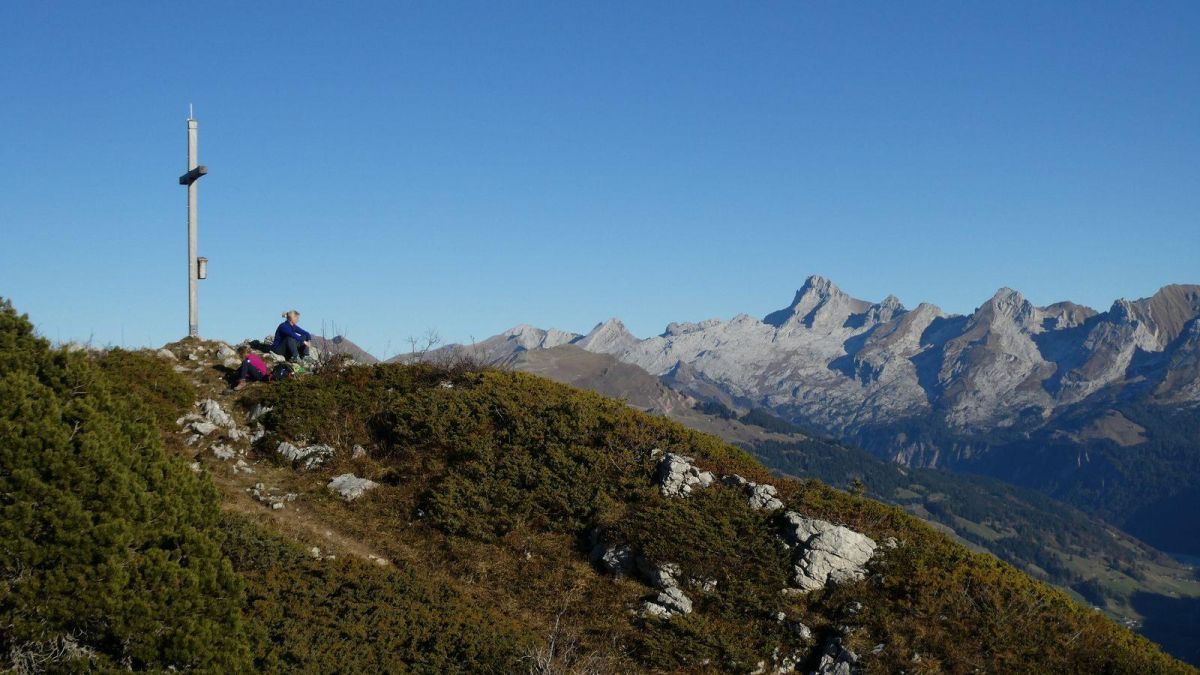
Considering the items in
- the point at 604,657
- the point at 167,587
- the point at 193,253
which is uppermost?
the point at 193,253

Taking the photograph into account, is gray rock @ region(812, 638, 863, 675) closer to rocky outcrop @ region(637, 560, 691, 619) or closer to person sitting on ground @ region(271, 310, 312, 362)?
rocky outcrop @ region(637, 560, 691, 619)

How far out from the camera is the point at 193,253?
95.7 feet

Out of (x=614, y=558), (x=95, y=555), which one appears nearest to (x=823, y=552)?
(x=614, y=558)

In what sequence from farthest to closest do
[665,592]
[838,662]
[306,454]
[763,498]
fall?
1. [306,454]
2. [763,498]
3. [665,592]
4. [838,662]

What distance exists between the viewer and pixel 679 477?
71.7 feet

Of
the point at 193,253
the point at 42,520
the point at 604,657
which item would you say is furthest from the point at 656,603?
the point at 193,253

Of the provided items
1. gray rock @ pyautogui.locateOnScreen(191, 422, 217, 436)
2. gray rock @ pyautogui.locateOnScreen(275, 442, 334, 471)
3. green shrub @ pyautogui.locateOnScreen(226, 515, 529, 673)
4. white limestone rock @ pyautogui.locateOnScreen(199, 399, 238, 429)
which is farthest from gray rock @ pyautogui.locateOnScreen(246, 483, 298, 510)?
white limestone rock @ pyautogui.locateOnScreen(199, 399, 238, 429)

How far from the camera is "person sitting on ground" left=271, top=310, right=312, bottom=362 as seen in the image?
29.3 metres

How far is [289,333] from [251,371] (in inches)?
84.7

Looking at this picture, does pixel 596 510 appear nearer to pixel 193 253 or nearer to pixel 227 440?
pixel 227 440

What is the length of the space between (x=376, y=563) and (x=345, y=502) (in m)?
4.02

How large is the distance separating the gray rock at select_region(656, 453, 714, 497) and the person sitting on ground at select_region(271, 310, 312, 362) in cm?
1454

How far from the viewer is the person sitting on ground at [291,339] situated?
2930 centimetres

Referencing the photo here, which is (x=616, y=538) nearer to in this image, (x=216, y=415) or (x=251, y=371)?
(x=216, y=415)
